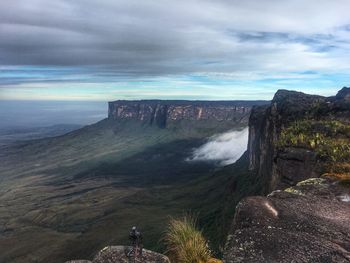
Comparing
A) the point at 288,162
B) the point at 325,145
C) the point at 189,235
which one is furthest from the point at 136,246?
the point at 288,162

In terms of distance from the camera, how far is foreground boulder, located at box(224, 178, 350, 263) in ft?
45.0

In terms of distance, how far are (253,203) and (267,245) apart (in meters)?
3.10

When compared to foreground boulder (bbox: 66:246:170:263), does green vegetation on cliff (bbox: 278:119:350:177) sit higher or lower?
higher

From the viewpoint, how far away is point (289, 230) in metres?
15.4

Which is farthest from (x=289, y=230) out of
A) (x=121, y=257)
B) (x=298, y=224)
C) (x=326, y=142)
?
(x=326, y=142)

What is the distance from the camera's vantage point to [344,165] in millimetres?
29719

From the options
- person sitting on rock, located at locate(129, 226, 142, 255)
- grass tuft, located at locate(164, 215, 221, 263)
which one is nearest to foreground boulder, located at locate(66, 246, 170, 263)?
person sitting on rock, located at locate(129, 226, 142, 255)

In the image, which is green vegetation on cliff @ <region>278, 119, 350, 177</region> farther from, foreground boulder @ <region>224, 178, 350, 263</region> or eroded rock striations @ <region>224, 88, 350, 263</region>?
foreground boulder @ <region>224, 178, 350, 263</region>

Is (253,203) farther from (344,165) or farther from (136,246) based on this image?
(344,165)

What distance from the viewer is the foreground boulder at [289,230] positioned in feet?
45.0

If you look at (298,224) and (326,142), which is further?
(326,142)

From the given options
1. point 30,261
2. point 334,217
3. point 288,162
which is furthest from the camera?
point 30,261

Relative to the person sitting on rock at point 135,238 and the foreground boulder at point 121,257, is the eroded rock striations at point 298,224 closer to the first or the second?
the foreground boulder at point 121,257

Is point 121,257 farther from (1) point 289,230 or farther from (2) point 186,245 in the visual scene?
(1) point 289,230
